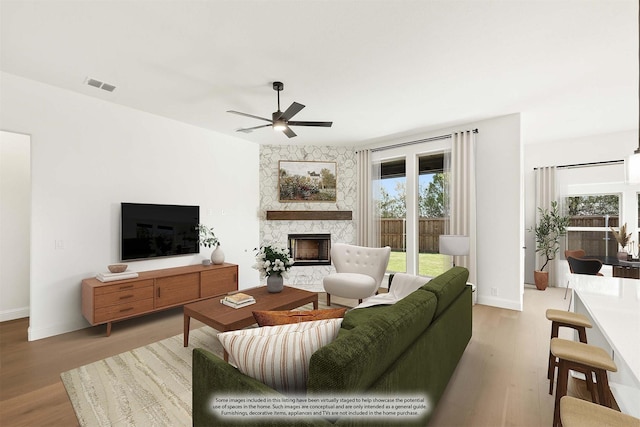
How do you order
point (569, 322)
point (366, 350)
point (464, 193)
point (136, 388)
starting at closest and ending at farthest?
point (366, 350)
point (569, 322)
point (136, 388)
point (464, 193)

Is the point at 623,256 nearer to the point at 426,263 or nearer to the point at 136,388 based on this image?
the point at 426,263

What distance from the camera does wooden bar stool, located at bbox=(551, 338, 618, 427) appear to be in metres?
1.48

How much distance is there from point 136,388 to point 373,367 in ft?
6.63

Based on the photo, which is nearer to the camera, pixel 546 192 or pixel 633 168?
pixel 633 168

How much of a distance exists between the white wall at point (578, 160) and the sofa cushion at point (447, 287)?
4.14m

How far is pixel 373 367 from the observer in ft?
3.61

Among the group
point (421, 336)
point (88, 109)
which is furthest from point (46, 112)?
point (421, 336)

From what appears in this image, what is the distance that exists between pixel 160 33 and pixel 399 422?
3.02 meters

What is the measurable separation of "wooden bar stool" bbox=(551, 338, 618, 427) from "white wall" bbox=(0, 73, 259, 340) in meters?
4.35

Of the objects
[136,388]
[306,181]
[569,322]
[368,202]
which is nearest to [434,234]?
[368,202]

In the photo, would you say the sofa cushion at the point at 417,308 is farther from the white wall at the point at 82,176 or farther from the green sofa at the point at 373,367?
the white wall at the point at 82,176

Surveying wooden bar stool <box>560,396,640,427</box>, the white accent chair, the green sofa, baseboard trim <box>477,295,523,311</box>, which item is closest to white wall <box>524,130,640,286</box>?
baseboard trim <box>477,295,523,311</box>

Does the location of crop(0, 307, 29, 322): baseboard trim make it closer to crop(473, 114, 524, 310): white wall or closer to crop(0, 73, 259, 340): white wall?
crop(0, 73, 259, 340): white wall

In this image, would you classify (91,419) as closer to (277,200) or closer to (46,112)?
(46,112)
